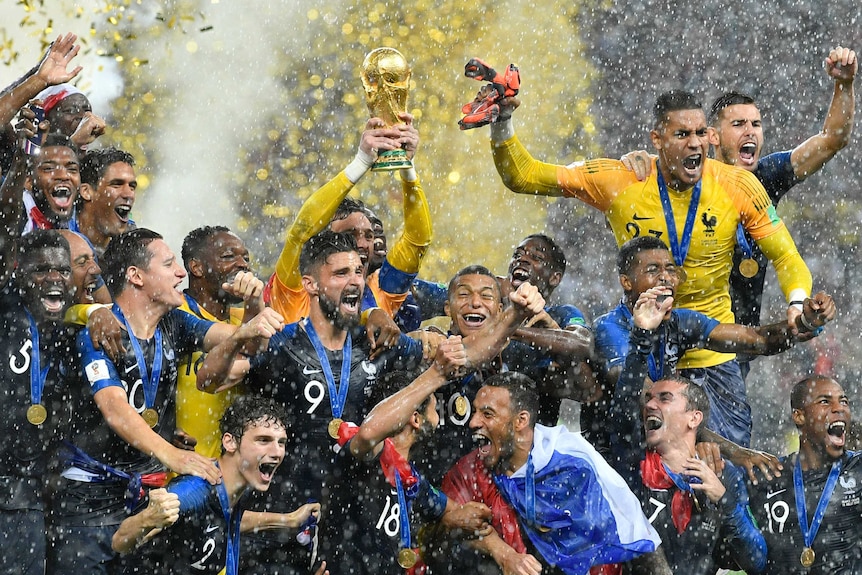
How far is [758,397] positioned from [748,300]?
21.8 feet

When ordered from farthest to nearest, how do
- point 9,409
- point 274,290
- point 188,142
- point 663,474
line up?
point 188,142 < point 274,290 < point 663,474 < point 9,409

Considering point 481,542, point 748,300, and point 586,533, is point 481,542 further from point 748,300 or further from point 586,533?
point 748,300

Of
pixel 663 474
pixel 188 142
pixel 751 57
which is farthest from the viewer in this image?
pixel 188 142

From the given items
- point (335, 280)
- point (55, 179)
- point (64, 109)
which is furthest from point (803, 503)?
point (64, 109)

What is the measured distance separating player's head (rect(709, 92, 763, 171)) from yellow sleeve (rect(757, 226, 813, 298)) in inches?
19.3

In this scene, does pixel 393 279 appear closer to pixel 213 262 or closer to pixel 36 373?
pixel 213 262

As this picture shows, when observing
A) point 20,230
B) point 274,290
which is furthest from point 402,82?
point 20,230

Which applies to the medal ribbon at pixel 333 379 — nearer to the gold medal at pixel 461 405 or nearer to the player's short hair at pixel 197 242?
the gold medal at pixel 461 405

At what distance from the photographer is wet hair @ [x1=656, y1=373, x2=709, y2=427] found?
666 centimetres

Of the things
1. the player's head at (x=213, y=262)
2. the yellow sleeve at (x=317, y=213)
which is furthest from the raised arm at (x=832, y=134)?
the player's head at (x=213, y=262)

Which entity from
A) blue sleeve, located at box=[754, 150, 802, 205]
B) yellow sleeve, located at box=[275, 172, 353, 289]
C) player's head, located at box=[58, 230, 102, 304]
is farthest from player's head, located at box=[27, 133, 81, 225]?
blue sleeve, located at box=[754, 150, 802, 205]

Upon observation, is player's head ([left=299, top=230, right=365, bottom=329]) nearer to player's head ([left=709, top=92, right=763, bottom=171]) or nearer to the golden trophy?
the golden trophy

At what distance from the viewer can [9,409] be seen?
6.09m

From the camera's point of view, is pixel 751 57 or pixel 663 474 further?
pixel 751 57
